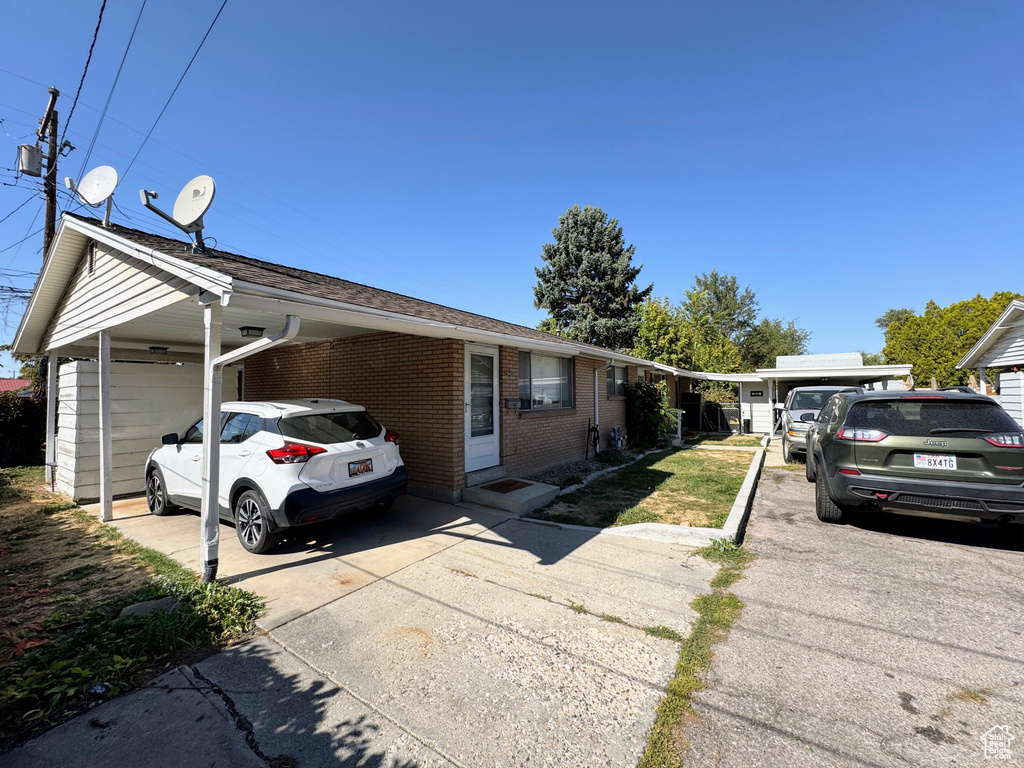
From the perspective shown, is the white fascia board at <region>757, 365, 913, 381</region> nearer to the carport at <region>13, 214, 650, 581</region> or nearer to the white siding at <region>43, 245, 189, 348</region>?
the carport at <region>13, 214, 650, 581</region>

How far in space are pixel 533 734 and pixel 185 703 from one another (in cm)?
201

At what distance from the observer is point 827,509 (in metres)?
5.54

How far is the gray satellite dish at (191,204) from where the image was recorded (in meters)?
4.59

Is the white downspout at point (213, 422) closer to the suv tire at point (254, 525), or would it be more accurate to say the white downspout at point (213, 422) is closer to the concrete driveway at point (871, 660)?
the suv tire at point (254, 525)

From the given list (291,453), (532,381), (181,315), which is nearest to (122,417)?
(181,315)

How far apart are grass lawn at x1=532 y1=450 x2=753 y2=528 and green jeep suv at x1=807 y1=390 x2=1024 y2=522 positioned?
1.67 meters

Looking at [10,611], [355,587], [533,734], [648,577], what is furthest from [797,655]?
[10,611]

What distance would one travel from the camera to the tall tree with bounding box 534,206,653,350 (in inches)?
1120

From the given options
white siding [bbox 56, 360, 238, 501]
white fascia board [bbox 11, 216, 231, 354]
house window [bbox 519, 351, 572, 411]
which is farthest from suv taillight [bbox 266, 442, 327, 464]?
white siding [bbox 56, 360, 238, 501]

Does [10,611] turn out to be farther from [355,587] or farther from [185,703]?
[355,587]

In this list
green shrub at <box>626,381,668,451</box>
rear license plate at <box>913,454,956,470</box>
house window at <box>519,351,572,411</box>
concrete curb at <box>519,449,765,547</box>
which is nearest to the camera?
rear license plate at <box>913,454,956,470</box>

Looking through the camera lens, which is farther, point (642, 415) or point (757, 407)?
point (757, 407)

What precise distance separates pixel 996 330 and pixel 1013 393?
1584mm

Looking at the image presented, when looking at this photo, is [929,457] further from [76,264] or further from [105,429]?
[76,264]
